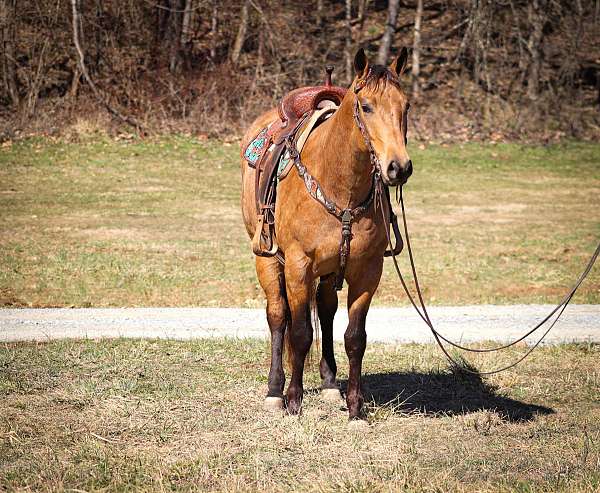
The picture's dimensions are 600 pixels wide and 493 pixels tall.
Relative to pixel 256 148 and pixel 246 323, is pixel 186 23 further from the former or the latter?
pixel 256 148

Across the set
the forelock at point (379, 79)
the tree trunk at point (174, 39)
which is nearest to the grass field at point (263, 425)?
the forelock at point (379, 79)

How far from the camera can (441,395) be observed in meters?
7.23

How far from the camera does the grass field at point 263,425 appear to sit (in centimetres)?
Result: 519

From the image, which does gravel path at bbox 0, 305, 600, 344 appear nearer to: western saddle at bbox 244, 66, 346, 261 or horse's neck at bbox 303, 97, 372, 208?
western saddle at bbox 244, 66, 346, 261

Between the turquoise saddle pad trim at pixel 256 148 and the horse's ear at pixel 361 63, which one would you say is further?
the turquoise saddle pad trim at pixel 256 148

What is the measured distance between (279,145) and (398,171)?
1727 millimetres

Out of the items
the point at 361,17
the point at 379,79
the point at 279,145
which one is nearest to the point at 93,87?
the point at 361,17

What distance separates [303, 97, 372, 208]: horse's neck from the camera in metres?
5.80

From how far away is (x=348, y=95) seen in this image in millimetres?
5836

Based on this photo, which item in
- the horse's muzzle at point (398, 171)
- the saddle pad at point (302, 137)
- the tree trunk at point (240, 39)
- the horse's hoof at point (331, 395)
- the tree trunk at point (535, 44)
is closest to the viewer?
the horse's muzzle at point (398, 171)

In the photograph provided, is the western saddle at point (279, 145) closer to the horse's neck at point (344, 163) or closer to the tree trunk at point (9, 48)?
the horse's neck at point (344, 163)

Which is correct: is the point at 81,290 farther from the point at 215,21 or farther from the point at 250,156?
the point at 215,21

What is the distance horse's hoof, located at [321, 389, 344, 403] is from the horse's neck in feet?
5.64

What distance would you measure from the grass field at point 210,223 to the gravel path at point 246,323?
2.27 feet
